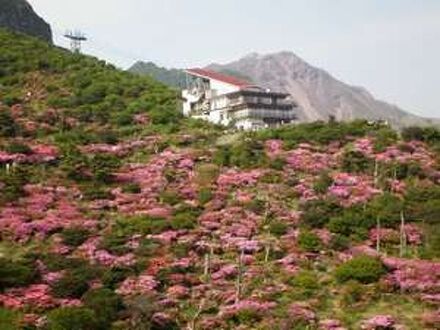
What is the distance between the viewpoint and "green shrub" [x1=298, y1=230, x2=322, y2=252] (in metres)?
47.2

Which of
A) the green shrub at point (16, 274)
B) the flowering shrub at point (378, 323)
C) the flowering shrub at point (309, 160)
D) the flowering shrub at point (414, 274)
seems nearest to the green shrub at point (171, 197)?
the flowering shrub at point (309, 160)

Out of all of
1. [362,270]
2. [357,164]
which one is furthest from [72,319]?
[357,164]

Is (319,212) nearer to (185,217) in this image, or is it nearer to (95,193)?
(185,217)

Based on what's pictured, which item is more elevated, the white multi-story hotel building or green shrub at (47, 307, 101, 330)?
the white multi-story hotel building

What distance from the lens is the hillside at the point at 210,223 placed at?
127 feet

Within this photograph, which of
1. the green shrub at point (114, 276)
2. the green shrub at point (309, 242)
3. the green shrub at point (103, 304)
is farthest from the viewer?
the green shrub at point (309, 242)

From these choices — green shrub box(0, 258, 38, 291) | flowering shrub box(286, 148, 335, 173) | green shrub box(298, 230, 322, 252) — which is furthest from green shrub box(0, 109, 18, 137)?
green shrub box(298, 230, 322, 252)

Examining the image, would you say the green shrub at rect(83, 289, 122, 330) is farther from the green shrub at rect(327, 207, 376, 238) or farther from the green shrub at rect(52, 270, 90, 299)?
the green shrub at rect(327, 207, 376, 238)

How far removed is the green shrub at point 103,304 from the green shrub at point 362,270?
35.6 ft

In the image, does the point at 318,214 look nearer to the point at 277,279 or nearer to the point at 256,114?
the point at 277,279

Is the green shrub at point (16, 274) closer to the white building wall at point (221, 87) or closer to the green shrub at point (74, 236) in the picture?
the green shrub at point (74, 236)

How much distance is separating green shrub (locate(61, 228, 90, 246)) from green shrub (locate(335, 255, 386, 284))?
13.8 metres

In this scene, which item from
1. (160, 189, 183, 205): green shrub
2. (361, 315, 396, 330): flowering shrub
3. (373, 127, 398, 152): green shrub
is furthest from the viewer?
(373, 127, 398, 152): green shrub

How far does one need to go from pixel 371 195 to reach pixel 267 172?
8.62m
